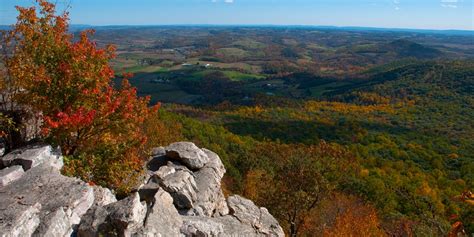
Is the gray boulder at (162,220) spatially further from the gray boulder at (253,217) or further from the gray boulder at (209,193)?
the gray boulder at (253,217)

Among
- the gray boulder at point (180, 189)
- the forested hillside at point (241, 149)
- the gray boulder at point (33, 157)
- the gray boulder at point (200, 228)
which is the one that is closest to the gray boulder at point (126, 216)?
the gray boulder at point (200, 228)

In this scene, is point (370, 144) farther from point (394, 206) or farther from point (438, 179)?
point (394, 206)

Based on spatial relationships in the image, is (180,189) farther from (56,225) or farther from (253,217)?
(56,225)

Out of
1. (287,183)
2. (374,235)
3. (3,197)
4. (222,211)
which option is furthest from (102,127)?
(374,235)

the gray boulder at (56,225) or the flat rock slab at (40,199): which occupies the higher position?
the flat rock slab at (40,199)

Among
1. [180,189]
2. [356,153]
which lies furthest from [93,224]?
[356,153]

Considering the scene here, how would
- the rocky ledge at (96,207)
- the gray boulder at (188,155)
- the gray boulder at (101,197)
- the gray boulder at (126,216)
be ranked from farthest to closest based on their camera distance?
the gray boulder at (188,155) → the gray boulder at (101,197) → the gray boulder at (126,216) → the rocky ledge at (96,207)
